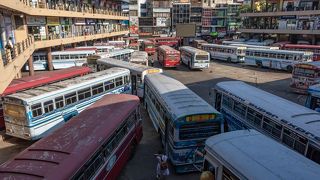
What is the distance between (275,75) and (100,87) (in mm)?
24781

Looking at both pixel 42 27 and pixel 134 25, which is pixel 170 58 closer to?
pixel 42 27

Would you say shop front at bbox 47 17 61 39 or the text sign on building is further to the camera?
the text sign on building

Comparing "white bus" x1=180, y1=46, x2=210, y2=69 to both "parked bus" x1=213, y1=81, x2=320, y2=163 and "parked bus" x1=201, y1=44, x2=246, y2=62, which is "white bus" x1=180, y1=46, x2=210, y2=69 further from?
"parked bus" x1=213, y1=81, x2=320, y2=163

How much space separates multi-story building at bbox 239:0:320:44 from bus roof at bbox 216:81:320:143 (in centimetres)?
4204

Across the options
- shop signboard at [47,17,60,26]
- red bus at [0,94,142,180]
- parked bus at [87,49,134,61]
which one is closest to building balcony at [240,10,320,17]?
parked bus at [87,49,134,61]

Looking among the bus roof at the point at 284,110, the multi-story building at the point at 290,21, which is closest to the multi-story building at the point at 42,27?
the bus roof at the point at 284,110

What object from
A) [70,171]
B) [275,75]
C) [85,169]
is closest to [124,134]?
[85,169]

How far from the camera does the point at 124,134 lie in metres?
12.3

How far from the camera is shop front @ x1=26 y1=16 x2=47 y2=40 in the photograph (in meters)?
35.0

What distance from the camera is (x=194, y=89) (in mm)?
27625

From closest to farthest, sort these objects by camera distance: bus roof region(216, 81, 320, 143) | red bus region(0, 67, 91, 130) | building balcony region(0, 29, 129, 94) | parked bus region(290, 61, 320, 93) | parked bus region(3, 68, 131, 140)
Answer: bus roof region(216, 81, 320, 143)
parked bus region(3, 68, 131, 140)
building balcony region(0, 29, 129, 94)
red bus region(0, 67, 91, 130)
parked bus region(290, 61, 320, 93)

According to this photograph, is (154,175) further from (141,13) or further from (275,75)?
(141,13)

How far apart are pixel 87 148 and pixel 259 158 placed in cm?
506

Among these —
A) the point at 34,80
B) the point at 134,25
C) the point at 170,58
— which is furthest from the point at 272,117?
the point at 134,25
